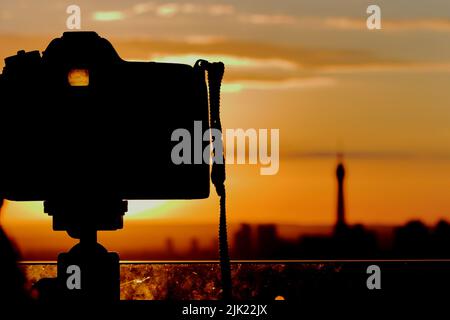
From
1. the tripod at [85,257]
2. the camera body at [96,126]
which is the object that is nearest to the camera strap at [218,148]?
the camera body at [96,126]

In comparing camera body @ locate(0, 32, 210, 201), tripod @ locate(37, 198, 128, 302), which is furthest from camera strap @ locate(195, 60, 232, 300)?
tripod @ locate(37, 198, 128, 302)

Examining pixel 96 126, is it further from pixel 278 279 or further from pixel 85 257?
pixel 278 279

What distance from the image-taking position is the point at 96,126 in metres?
3.65

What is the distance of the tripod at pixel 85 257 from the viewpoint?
3646 millimetres

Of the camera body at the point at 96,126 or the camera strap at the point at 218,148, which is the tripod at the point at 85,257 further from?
the camera strap at the point at 218,148

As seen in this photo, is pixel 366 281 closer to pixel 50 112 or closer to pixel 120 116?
pixel 120 116

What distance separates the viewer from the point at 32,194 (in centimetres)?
372

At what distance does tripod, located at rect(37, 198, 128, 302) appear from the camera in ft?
12.0

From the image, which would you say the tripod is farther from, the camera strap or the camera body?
the camera strap

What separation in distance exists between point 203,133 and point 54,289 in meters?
0.78

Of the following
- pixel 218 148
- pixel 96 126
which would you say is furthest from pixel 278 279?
pixel 96 126

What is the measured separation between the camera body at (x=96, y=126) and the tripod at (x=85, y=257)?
5cm

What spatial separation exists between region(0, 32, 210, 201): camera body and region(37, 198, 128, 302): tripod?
49mm
